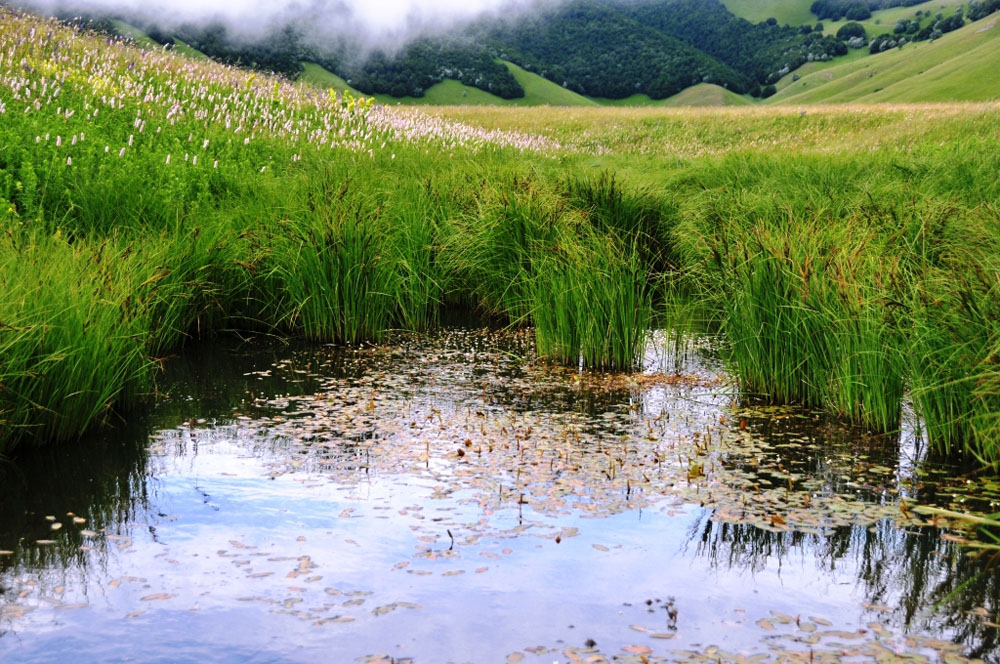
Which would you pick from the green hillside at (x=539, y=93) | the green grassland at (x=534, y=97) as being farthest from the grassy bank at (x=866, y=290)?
the green hillside at (x=539, y=93)

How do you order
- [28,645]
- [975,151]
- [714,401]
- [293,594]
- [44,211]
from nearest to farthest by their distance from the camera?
[28,645]
[293,594]
[714,401]
[44,211]
[975,151]

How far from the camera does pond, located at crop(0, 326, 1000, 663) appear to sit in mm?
3824

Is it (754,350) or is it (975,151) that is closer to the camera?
(754,350)

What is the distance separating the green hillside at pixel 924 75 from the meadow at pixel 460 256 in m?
71.8

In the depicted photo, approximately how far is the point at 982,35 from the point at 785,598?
514 feet

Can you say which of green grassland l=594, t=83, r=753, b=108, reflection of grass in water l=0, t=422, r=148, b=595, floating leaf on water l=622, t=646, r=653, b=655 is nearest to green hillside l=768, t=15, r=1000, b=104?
green grassland l=594, t=83, r=753, b=108

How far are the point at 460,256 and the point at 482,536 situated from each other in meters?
6.09

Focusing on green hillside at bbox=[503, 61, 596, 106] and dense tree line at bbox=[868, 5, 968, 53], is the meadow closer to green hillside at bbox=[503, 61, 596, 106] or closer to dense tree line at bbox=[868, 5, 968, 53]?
green hillside at bbox=[503, 61, 596, 106]

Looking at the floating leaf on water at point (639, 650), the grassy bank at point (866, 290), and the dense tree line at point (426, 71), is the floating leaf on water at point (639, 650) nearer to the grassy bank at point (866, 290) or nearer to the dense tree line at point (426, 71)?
the grassy bank at point (866, 290)

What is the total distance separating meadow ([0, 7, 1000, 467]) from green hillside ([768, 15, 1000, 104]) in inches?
2826

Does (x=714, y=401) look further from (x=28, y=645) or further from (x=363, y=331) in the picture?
(x=28, y=645)

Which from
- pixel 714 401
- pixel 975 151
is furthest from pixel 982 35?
pixel 714 401

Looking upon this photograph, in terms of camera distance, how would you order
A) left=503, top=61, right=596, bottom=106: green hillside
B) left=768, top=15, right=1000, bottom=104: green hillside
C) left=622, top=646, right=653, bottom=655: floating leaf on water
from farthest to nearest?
left=503, top=61, right=596, bottom=106: green hillside, left=768, top=15, right=1000, bottom=104: green hillside, left=622, top=646, right=653, bottom=655: floating leaf on water

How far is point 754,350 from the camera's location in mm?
7656
